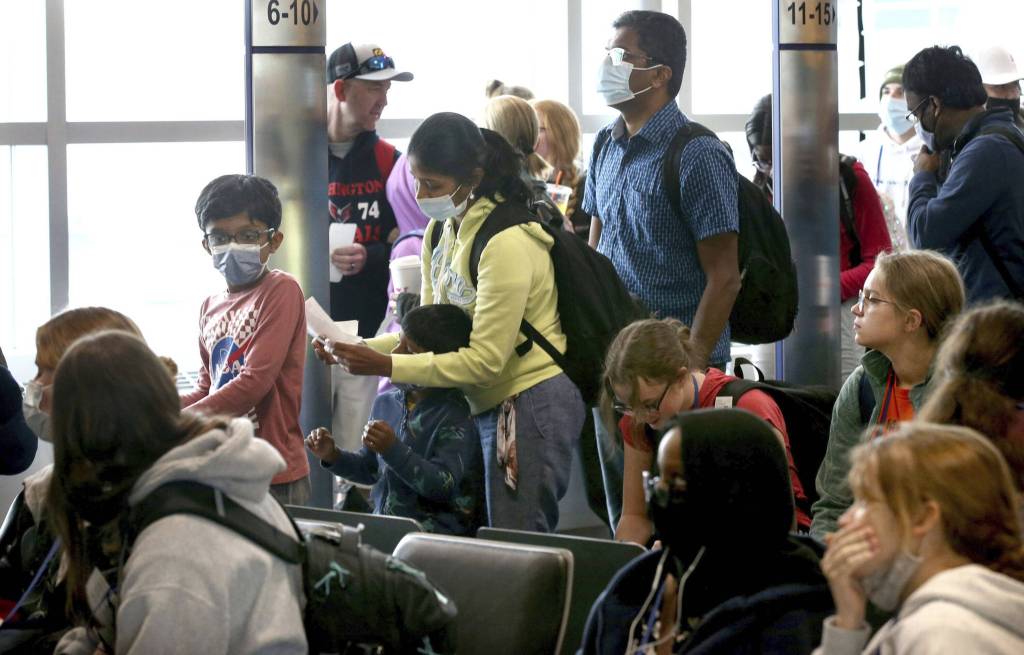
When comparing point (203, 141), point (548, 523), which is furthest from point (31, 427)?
point (203, 141)

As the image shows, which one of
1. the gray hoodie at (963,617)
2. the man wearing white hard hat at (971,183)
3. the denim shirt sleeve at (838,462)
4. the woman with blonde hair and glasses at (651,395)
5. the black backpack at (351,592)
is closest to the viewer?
the gray hoodie at (963,617)

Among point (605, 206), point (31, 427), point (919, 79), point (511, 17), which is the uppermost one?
point (511, 17)

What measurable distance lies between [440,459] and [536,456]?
0.26 meters

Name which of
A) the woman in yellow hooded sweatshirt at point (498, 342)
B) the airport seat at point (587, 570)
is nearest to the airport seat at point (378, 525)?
the airport seat at point (587, 570)

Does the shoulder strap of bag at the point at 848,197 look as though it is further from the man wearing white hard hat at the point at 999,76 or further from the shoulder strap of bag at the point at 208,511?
the shoulder strap of bag at the point at 208,511

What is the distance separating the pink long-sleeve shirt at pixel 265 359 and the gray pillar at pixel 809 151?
7.13 ft

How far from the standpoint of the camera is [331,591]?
7.65ft

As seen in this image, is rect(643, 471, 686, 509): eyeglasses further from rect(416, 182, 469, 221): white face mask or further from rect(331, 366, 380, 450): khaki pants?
rect(331, 366, 380, 450): khaki pants

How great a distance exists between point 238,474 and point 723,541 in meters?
0.75

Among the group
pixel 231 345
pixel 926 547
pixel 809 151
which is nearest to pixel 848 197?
pixel 809 151

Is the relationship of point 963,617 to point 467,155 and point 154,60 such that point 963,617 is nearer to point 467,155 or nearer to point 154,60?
point 467,155

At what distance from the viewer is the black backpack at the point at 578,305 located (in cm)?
390

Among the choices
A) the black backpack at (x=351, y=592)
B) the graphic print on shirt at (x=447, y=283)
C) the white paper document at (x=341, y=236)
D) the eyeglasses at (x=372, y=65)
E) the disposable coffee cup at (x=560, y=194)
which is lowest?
the black backpack at (x=351, y=592)

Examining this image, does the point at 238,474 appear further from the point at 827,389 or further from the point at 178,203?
the point at 178,203
